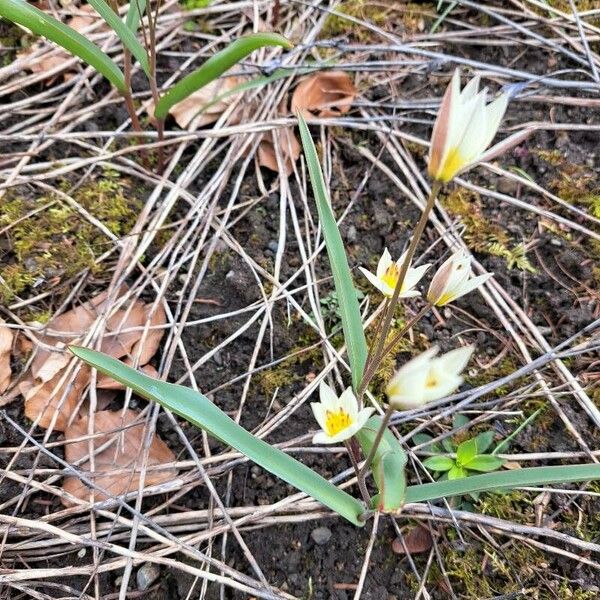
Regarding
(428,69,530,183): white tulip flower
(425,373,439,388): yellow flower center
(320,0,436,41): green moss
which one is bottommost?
(425,373,439,388): yellow flower center

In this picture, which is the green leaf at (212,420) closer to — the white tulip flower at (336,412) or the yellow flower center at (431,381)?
the white tulip flower at (336,412)

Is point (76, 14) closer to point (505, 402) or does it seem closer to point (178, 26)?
point (178, 26)

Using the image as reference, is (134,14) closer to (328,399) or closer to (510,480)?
(328,399)

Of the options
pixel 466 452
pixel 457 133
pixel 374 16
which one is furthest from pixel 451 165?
pixel 374 16

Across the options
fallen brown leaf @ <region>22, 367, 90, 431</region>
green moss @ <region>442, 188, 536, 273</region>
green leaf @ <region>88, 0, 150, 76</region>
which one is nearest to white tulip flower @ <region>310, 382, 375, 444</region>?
fallen brown leaf @ <region>22, 367, 90, 431</region>

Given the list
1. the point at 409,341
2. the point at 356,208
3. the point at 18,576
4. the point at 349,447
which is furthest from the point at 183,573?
the point at 356,208

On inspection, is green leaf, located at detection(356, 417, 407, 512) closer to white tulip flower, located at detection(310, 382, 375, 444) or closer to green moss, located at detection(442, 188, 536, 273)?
white tulip flower, located at detection(310, 382, 375, 444)
